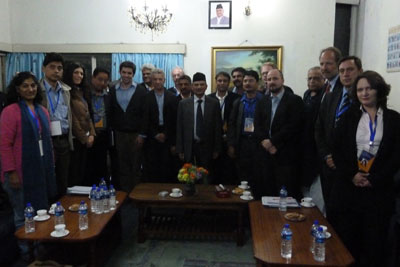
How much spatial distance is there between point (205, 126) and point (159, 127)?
61 centimetres

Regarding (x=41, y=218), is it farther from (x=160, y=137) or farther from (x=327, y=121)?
(x=327, y=121)

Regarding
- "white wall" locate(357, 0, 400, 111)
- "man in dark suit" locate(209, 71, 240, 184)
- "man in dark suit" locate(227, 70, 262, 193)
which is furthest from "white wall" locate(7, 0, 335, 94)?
"man in dark suit" locate(227, 70, 262, 193)

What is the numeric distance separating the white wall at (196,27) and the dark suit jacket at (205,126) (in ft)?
7.02

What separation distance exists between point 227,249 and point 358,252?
1.05 meters

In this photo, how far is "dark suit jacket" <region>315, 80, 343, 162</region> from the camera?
280 centimetres

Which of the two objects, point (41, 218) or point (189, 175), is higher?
point (189, 175)

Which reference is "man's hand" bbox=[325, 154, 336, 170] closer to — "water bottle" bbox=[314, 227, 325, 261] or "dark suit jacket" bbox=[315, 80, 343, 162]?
"dark suit jacket" bbox=[315, 80, 343, 162]

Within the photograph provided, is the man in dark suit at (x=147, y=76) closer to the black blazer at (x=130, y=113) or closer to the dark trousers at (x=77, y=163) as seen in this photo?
the black blazer at (x=130, y=113)

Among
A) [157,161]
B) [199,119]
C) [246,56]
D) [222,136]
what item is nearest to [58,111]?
[157,161]

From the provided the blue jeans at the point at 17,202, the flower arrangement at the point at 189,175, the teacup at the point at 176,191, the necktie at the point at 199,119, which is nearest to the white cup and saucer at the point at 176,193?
the teacup at the point at 176,191

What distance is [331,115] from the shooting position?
2.82 meters

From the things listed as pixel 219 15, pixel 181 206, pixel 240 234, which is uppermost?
pixel 219 15

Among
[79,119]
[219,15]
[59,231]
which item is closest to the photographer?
[59,231]

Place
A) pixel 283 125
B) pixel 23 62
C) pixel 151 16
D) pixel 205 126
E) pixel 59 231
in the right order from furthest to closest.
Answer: pixel 23 62
pixel 151 16
pixel 205 126
pixel 283 125
pixel 59 231
